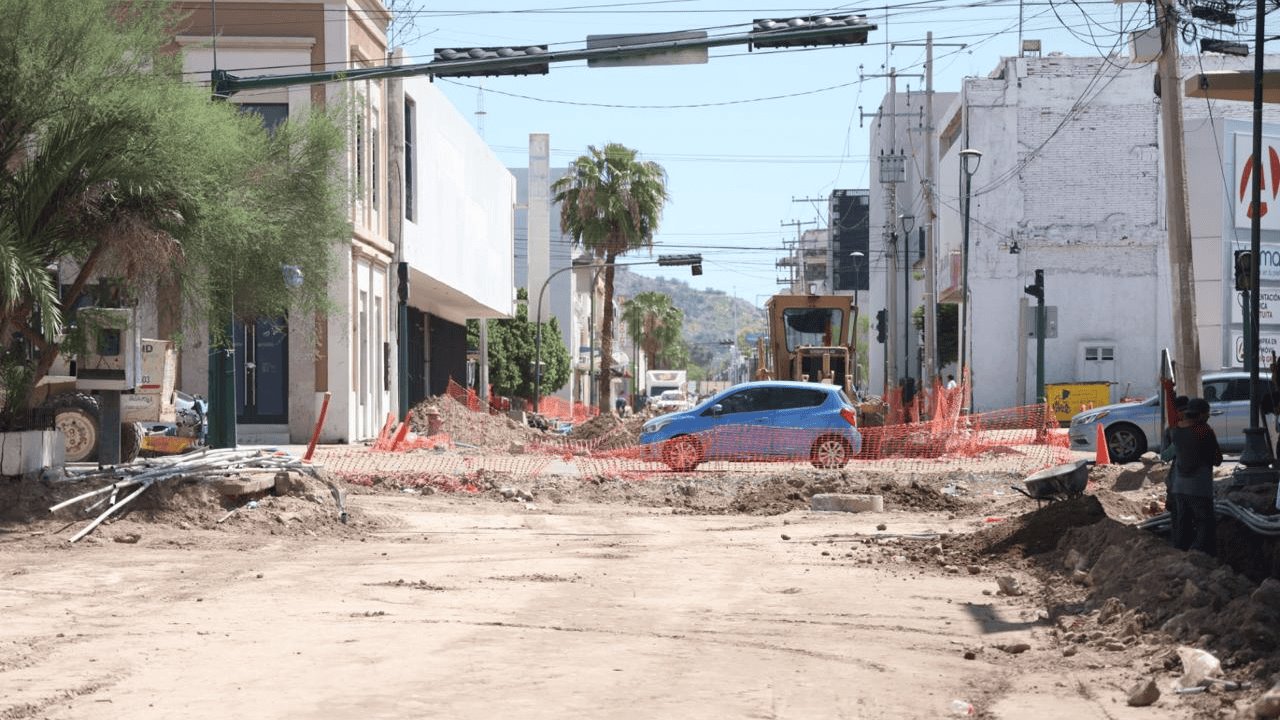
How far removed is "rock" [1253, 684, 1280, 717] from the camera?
6.63 metres

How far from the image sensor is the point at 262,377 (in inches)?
1260

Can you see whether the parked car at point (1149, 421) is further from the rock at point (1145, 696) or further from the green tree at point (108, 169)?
the rock at point (1145, 696)

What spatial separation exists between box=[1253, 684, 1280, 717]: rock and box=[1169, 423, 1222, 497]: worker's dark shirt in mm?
5068

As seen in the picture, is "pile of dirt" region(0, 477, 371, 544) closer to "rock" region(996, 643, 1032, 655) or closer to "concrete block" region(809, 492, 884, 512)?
"concrete block" region(809, 492, 884, 512)

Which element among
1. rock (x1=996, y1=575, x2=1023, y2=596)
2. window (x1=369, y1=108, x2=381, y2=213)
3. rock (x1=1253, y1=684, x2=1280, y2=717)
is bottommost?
rock (x1=996, y1=575, x2=1023, y2=596)

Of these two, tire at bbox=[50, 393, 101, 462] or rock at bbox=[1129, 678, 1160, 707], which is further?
tire at bbox=[50, 393, 101, 462]

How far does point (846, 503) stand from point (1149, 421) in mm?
9157

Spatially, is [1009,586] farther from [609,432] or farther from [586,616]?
[609,432]

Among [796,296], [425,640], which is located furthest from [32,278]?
[796,296]

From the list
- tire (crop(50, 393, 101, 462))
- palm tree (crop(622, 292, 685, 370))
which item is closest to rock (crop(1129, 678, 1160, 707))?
tire (crop(50, 393, 101, 462))

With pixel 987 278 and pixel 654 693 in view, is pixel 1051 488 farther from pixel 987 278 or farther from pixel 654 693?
pixel 987 278

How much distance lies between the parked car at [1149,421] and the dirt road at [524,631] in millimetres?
11576

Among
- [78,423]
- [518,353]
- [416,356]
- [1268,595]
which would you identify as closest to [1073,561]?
[1268,595]

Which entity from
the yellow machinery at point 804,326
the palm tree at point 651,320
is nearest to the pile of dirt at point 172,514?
the yellow machinery at point 804,326
